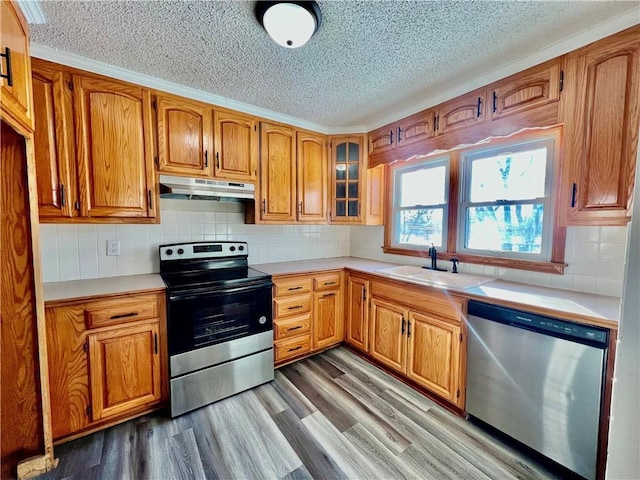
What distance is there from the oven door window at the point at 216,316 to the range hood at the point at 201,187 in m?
0.79

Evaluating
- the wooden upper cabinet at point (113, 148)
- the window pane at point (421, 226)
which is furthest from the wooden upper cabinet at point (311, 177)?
the wooden upper cabinet at point (113, 148)

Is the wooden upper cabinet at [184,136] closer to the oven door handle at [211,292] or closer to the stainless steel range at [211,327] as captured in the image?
the stainless steel range at [211,327]

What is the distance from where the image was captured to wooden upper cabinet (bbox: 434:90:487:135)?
1.91m

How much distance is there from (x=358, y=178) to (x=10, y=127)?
250cm

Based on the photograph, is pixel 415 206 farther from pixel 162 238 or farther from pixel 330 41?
pixel 162 238

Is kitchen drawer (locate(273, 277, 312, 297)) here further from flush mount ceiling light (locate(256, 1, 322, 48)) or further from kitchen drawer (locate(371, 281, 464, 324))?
flush mount ceiling light (locate(256, 1, 322, 48))

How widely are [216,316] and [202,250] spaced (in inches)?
27.2

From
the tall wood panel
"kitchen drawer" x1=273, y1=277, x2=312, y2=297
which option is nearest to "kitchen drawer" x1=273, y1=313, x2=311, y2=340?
"kitchen drawer" x1=273, y1=277, x2=312, y2=297

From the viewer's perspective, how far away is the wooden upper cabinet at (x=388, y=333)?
7.22 ft

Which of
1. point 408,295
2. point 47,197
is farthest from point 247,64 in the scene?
point 408,295

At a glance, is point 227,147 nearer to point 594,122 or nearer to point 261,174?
point 261,174

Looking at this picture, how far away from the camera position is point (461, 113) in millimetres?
2018

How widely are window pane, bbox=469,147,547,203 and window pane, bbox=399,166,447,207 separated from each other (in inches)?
11.8

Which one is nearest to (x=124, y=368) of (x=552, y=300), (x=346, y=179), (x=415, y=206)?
(x=346, y=179)
